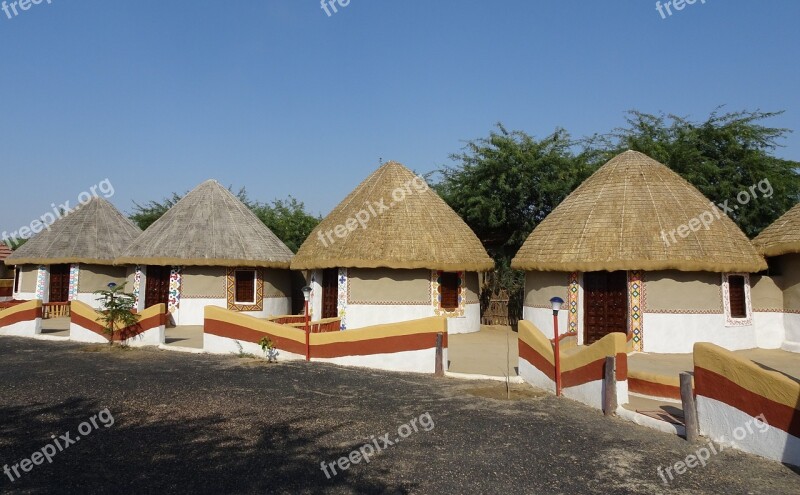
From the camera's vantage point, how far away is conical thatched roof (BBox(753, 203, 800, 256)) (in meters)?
16.4

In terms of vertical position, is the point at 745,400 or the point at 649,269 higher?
the point at 649,269

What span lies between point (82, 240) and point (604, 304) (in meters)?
22.2

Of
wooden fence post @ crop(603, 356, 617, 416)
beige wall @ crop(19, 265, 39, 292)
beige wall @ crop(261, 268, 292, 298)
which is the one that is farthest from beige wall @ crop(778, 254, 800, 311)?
beige wall @ crop(19, 265, 39, 292)

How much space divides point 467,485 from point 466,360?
8.90 metres

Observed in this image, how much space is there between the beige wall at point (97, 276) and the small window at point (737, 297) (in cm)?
2387

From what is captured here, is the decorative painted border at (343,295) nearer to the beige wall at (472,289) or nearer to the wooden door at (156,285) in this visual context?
the beige wall at (472,289)

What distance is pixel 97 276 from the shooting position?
2586 cm

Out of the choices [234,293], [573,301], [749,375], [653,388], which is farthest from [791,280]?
[234,293]

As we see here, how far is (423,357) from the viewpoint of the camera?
1309 centimetres

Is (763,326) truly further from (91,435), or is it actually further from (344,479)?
(91,435)

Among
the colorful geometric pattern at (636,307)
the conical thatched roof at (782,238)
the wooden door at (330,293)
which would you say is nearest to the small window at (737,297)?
the conical thatched roof at (782,238)

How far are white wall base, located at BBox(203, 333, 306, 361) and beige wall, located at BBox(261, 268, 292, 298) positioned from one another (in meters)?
8.11

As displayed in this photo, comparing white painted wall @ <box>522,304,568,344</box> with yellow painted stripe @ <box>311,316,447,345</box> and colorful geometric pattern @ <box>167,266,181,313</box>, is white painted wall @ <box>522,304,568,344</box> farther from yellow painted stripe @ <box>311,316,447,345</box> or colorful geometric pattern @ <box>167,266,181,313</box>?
colorful geometric pattern @ <box>167,266,181,313</box>

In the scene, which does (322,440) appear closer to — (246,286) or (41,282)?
(246,286)
